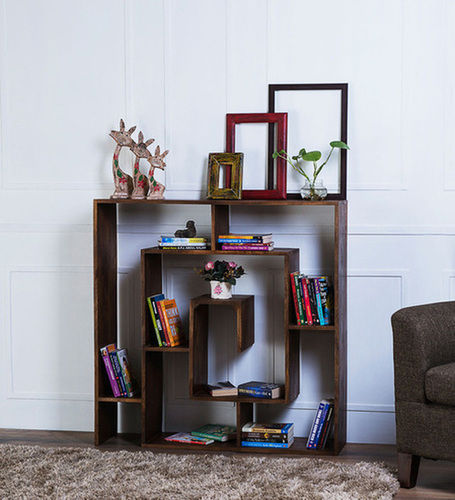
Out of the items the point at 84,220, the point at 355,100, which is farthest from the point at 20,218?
the point at 355,100

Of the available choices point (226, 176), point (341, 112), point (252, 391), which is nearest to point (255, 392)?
point (252, 391)

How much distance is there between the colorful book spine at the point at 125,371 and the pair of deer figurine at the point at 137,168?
763 millimetres

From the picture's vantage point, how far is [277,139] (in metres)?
3.73

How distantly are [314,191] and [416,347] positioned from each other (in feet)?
3.18

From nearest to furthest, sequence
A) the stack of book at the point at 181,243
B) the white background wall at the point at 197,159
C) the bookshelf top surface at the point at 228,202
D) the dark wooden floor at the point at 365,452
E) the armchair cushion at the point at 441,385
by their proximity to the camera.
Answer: the armchair cushion at the point at 441,385, the dark wooden floor at the point at 365,452, the bookshelf top surface at the point at 228,202, the stack of book at the point at 181,243, the white background wall at the point at 197,159

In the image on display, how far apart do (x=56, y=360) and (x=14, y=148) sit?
44.3 inches

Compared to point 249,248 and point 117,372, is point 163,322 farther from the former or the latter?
point 249,248

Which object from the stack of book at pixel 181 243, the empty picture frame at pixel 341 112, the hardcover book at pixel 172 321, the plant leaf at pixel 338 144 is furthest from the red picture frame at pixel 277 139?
the hardcover book at pixel 172 321

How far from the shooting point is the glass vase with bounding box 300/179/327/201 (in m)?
3.57

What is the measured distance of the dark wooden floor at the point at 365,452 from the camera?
300cm

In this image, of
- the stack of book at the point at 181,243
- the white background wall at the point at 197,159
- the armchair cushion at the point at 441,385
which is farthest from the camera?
the white background wall at the point at 197,159

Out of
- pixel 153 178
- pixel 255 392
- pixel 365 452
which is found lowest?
pixel 365 452

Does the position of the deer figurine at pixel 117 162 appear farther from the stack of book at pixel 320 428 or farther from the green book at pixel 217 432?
the stack of book at pixel 320 428

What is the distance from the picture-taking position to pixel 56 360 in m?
3.99
